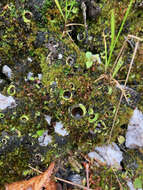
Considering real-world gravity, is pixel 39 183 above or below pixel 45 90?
below

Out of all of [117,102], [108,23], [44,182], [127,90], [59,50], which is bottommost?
[44,182]

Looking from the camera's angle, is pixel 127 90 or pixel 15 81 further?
pixel 127 90

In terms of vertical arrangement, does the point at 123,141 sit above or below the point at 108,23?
below

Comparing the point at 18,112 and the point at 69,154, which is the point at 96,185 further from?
the point at 18,112

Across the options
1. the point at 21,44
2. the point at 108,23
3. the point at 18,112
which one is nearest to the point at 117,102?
the point at 108,23

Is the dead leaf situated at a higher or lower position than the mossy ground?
lower
